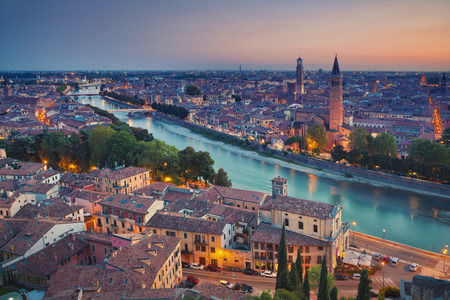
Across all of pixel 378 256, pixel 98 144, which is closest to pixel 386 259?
pixel 378 256

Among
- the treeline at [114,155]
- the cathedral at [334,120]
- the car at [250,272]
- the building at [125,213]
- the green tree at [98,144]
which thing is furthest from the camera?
the cathedral at [334,120]

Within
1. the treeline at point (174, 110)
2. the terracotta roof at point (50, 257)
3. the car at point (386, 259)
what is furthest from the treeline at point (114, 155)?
the treeline at point (174, 110)

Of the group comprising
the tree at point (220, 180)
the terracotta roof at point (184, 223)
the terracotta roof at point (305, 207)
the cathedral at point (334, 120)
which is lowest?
A: the tree at point (220, 180)

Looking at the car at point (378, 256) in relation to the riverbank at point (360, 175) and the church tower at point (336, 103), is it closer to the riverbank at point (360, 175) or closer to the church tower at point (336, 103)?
the riverbank at point (360, 175)

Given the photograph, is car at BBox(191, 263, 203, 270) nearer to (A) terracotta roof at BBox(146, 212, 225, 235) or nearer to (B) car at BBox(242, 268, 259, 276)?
(A) terracotta roof at BBox(146, 212, 225, 235)

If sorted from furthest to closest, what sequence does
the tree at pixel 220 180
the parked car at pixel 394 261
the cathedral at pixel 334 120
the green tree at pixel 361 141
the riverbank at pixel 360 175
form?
the cathedral at pixel 334 120
the green tree at pixel 361 141
the riverbank at pixel 360 175
the tree at pixel 220 180
the parked car at pixel 394 261

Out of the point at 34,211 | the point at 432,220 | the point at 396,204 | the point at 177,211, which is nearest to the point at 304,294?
the point at 177,211

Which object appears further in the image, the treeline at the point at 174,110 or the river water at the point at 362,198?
the treeline at the point at 174,110

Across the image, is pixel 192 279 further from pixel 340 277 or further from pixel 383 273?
pixel 383 273

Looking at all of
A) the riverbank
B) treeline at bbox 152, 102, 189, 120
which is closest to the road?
the riverbank
